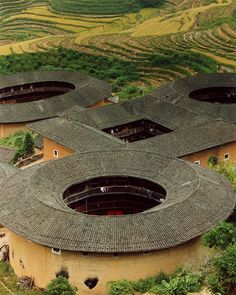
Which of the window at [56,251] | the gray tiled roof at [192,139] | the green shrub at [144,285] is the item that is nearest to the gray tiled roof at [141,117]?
the gray tiled roof at [192,139]

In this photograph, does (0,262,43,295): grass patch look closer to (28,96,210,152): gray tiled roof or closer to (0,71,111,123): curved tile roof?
(28,96,210,152): gray tiled roof

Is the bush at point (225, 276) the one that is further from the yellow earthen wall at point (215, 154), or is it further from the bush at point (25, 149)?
the bush at point (25, 149)

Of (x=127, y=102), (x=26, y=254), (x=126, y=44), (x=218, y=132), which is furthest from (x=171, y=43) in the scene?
(x=26, y=254)

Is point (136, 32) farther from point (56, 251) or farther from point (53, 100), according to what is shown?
point (56, 251)

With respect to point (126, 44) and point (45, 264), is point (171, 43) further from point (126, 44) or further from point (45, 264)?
point (45, 264)

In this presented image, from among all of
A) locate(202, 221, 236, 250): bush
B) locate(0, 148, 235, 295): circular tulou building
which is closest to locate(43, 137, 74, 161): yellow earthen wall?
locate(0, 148, 235, 295): circular tulou building

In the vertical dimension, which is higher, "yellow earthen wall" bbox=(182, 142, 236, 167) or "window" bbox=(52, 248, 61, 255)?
"window" bbox=(52, 248, 61, 255)
